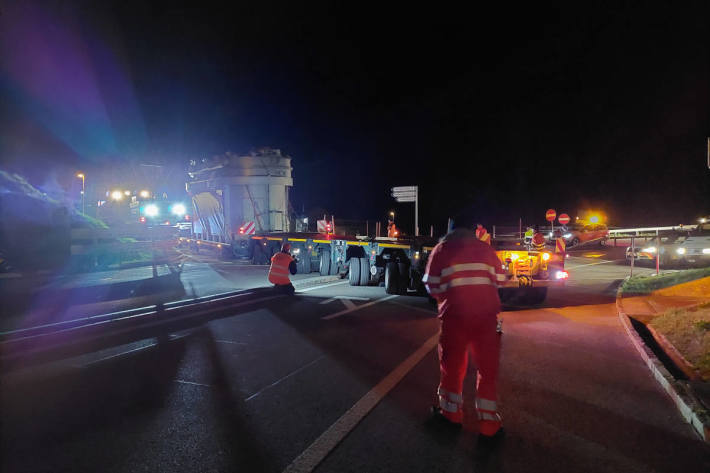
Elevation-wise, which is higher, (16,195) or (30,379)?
(16,195)

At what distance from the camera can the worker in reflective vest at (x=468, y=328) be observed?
11.5 feet

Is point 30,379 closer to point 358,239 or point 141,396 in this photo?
point 141,396

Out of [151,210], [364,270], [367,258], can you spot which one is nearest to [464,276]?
[367,258]

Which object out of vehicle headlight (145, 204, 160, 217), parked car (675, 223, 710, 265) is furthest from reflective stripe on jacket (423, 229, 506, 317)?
vehicle headlight (145, 204, 160, 217)

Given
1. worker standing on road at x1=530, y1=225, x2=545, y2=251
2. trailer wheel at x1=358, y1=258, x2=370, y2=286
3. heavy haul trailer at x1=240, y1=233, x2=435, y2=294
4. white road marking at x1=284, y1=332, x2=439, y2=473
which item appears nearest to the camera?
white road marking at x1=284, y1=332, x2=439, y2=473

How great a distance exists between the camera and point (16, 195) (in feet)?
38.4

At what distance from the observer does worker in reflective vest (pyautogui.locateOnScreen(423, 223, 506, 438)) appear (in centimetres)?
350

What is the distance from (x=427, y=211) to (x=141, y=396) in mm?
54055

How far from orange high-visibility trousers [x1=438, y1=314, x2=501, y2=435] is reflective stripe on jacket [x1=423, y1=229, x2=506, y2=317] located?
0.33 ft

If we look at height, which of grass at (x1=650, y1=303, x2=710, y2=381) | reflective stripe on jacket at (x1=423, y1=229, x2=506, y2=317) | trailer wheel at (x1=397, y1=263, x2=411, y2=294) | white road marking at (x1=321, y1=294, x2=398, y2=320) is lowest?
white road marking at (x1=321, y1=294, x2=398, y2=320)

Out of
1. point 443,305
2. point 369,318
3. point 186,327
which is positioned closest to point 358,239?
point 369,318

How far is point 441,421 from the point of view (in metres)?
3.67

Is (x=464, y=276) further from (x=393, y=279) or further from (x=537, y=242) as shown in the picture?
(x=393, y=279)

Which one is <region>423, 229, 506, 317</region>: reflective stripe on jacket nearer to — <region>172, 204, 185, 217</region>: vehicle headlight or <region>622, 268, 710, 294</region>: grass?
<region>622, 268, 710, 294</region>: grass
